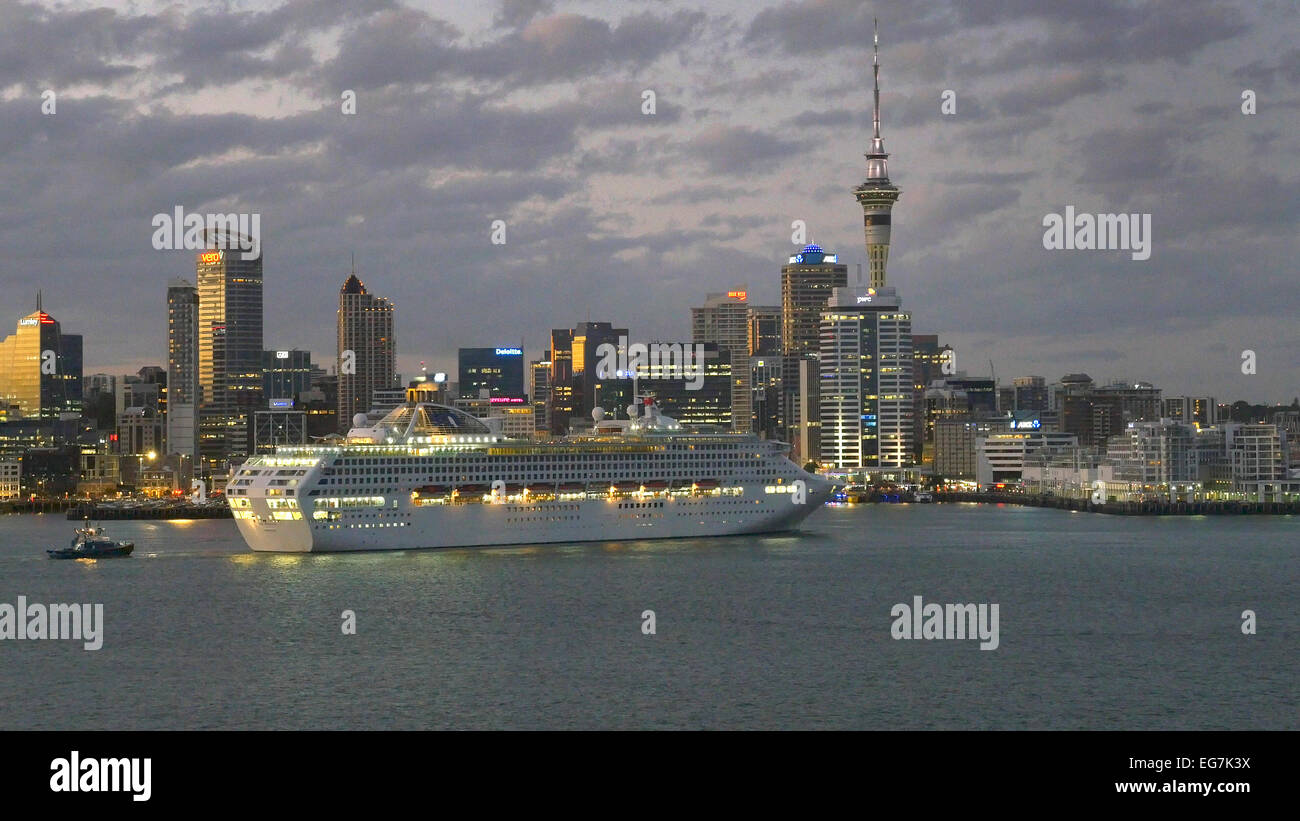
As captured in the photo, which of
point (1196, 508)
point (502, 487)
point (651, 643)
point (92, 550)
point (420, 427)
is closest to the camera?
point (651, 643)

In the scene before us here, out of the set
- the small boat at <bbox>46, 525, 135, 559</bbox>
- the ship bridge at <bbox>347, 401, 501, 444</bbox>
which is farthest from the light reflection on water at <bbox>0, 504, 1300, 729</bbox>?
the ship bridge at <bbox>347, 401, 501, 444</bbox>

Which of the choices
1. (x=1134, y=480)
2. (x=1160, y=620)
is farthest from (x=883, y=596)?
(x=1134, y=480)

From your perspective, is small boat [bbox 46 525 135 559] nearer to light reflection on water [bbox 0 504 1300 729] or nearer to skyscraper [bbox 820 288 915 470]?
light reflection on water [bbox 0 504 1300 729]

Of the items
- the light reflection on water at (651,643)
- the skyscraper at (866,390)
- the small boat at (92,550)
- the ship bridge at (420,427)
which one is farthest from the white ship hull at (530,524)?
the skyscraper at (866,390)

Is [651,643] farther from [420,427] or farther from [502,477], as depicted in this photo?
[420,427]

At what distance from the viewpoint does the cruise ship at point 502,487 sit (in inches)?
2534

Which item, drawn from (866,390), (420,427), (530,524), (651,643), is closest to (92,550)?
(420,427)

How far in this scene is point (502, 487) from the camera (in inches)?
2717

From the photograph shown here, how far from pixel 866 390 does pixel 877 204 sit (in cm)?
2642

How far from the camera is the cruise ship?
211ft

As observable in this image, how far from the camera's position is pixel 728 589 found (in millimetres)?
52750

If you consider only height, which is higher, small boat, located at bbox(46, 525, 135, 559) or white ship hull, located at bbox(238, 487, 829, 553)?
white ship hull, located at bbox(238, 487, 829, 553)

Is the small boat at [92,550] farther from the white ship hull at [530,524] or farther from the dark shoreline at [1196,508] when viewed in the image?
the dark shoreline at [1196,508]

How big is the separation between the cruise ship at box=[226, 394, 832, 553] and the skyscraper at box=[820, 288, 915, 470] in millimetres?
105331
